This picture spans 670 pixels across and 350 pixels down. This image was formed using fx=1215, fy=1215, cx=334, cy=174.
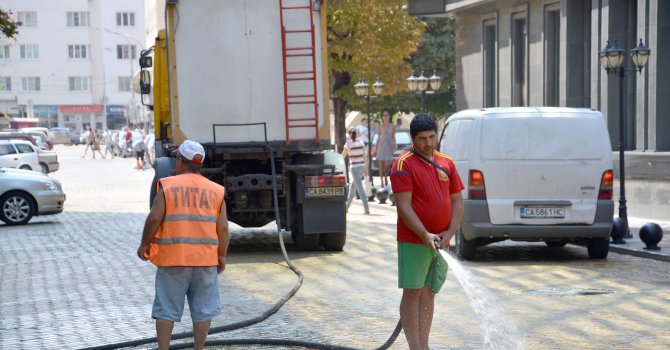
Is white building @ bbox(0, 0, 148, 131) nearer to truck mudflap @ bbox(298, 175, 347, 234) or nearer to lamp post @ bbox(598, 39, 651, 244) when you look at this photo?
lamp post @ bbox(598, 39, 651, 244)

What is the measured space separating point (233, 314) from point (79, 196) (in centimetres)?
2355

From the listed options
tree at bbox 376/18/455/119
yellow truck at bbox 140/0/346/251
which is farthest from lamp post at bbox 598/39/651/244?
tree at bbox 376/18/455/119

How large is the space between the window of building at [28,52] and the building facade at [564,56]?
279 ft

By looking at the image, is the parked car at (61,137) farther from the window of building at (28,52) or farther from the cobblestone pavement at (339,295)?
the cobblestone pavement at (339,295)

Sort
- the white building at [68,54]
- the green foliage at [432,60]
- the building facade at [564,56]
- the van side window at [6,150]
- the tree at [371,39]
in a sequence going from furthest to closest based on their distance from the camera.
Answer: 1. the white building at [68,54]
2. the green foliage at [432,60]
3. the van side window at [6,150]
4. the tree at [371,39]
5. the building facade at [564,56]

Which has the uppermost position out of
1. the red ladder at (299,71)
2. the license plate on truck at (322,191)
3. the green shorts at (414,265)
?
the red ladder at (299,71)

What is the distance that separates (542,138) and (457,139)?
1270 mm

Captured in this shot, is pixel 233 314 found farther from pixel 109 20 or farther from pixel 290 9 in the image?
pixel 109 20

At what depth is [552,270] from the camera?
13.8 metres

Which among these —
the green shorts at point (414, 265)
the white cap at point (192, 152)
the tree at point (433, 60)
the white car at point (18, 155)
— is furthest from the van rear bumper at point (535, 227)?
the tree at point (433, 60)

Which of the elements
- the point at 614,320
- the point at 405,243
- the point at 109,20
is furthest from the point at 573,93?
the point at 109,20

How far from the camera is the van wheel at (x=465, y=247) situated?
584 inches

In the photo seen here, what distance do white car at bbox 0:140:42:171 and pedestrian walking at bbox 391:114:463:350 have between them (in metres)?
31.7

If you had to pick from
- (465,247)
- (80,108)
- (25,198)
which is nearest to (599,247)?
(465,247)
